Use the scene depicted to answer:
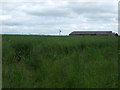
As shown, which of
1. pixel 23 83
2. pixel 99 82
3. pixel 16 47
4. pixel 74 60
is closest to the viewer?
pixel 23 83

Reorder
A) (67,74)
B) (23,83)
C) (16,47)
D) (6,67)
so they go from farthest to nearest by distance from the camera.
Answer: (16,47) → (6,67) → (67,74) → (23,83)

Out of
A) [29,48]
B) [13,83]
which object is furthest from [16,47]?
[13,83]

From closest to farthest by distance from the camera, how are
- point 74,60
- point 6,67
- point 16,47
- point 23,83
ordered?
point 23,83 < point 6,67 < point 74,60 < point 16,47

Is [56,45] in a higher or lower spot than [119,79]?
higher

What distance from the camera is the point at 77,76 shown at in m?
4.29

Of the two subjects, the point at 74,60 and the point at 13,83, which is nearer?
the point at 13,83

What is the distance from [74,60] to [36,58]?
1.33 metres

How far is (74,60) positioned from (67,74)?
55.0 inches

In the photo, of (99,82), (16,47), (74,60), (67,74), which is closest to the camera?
(99,82)

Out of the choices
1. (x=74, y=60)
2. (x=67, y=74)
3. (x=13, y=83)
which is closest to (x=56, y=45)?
(x=74, y=60)

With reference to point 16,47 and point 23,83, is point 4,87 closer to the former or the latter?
point 23,83

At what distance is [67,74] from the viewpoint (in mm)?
4391

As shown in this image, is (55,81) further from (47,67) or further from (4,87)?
(4,87)

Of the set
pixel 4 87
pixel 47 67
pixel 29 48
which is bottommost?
pixel 4 87
